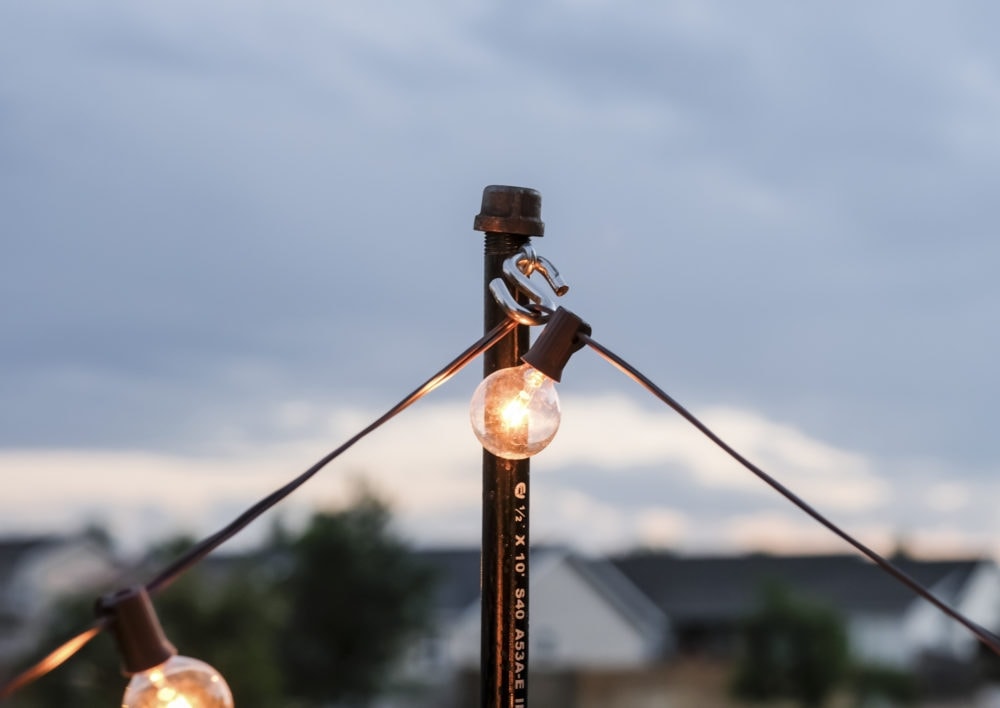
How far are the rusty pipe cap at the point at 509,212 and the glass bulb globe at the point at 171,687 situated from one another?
68 centimetres

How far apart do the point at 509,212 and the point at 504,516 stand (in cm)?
39

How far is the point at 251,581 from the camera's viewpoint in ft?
82.9

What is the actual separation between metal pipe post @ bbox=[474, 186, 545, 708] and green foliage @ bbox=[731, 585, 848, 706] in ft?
82.4

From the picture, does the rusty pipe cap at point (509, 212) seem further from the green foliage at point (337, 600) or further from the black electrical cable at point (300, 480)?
the green foliage at point (337, 600)

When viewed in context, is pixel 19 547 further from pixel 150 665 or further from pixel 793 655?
pixel 150 665

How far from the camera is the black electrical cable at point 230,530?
1.18 meters

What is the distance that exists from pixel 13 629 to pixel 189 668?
977 inches

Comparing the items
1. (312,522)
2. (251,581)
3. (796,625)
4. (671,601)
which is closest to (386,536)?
(312,522)

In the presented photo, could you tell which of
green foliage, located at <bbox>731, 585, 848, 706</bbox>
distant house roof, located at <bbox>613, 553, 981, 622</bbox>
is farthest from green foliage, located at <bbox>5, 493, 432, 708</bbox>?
green foliage, located at <bbox>731, 585, 848, 706</bbox>

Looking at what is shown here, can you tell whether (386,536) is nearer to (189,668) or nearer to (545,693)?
(545,693)

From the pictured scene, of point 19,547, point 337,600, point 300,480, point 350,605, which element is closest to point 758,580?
point 350,605

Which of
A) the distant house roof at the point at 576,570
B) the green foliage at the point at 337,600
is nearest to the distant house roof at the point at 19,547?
the green foliage at the point at 337,600

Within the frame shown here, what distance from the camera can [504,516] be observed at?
172cm

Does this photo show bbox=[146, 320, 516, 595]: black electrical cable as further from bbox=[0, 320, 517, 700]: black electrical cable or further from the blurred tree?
the blurred tree
